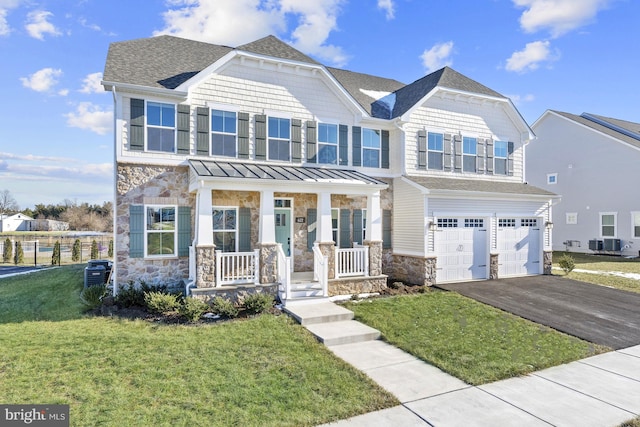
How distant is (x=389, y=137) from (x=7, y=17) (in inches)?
514

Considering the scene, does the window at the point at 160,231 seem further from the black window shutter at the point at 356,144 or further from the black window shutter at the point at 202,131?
the black window shutter at the point at 356,144

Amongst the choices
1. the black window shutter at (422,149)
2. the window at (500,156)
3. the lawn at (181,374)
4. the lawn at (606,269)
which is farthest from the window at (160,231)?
the lawn at (606,269)

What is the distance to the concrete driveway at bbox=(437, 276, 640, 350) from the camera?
7941 mm

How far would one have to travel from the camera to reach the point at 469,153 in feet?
48.8

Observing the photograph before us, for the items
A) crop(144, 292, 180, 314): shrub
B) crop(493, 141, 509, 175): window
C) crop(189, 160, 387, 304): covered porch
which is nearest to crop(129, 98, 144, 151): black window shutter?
crop(189, 160, 387, 304): covered porch

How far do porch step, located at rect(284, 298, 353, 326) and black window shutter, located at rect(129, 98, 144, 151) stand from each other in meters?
6.39

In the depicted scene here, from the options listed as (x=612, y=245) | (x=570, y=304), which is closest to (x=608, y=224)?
(x=612, y=245)

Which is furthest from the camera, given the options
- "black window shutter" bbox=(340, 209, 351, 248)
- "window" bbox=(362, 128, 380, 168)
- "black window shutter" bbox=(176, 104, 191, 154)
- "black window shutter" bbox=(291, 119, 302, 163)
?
"window" bbox=(362, 128, 380, 168)

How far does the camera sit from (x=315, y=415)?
439cm

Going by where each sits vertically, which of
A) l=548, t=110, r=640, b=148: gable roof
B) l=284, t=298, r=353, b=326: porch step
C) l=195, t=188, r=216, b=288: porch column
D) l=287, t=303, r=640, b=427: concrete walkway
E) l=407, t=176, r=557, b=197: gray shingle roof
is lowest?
l=287, t=303, r=640, b=427: concrete walkway

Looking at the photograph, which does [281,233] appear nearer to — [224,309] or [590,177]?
[224,309]

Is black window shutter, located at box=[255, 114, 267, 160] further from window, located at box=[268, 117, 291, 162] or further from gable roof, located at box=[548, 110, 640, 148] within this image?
gable roof, located at box=[548, 110, 640, 148]

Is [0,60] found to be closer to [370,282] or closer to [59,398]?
[59,398]

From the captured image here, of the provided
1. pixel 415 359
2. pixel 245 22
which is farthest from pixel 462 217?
pixel 245 22
